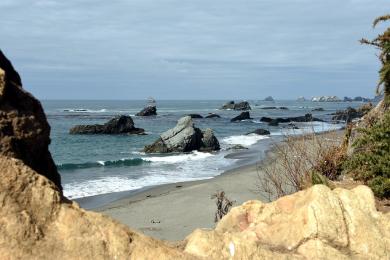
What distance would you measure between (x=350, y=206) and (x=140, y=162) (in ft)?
95.0

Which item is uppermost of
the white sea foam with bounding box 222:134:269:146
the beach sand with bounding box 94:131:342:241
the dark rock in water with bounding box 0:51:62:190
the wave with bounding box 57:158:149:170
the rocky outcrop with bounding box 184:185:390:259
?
the dark rock in water with bounding box 0:51:62:190

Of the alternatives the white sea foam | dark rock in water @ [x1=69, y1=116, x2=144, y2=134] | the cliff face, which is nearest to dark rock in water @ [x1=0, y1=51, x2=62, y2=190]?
the cliff face

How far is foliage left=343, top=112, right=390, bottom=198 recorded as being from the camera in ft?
28.1

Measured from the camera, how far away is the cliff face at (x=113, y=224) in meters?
3.78

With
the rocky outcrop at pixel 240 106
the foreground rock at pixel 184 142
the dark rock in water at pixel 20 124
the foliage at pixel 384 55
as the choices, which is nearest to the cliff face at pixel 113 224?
the dark rock in water at pixel 20 124

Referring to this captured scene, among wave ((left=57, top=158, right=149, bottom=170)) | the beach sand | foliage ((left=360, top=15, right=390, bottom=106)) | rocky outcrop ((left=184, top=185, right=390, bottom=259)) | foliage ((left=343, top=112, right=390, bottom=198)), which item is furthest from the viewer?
wave ((left=57, top=158, right=149, bottom=170))

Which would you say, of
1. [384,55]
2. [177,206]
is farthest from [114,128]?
[384,55]

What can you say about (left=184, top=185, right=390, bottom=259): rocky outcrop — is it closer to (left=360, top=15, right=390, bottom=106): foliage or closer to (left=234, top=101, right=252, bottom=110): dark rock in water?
(left=360, top=15, right=390, bottom=106): foliage

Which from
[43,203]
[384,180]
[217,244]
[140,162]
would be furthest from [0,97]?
[140,162]

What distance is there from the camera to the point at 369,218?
16.4 ft

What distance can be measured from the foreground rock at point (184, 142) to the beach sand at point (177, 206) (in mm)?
15561

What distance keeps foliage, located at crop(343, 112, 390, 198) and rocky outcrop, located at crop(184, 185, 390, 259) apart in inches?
139

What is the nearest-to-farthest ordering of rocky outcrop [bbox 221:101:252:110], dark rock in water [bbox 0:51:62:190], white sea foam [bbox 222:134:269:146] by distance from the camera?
1. dark rock in water [bbox 0:51:62:190]
2. white sea foam [bbox 222:134:269:146]
3. rocky outcrop [bbox 221:101:252:110]

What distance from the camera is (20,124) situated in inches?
161
